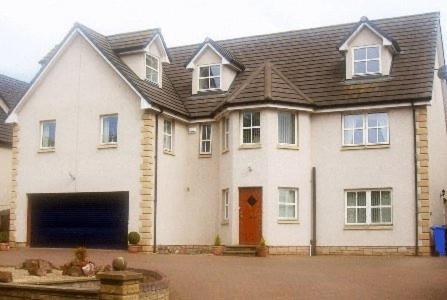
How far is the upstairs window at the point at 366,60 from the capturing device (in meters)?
28.6

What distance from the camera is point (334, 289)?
15578mm

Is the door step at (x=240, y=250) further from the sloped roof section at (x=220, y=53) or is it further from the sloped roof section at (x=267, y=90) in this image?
the sloped roof section at (x=220, y=53)

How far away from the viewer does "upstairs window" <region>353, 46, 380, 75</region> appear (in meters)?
28.6

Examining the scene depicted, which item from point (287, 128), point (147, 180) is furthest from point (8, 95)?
point (287, 128)

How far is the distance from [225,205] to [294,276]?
10933 millimetres

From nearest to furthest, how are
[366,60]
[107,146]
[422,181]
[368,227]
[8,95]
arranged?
[422,181], [368,227], [107,146], [366,60], [8,95]

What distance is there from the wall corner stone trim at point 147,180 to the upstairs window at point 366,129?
26.4ft

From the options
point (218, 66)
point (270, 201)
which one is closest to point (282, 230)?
point (270, 201)

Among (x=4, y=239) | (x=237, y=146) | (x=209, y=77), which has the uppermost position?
(x=209, y=77)

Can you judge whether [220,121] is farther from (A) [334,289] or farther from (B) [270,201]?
(A) [334,289]

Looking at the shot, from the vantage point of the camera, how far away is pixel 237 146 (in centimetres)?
2798

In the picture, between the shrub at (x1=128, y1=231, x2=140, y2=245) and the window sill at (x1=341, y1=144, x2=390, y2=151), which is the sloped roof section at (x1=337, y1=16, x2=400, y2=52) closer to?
the window sill at (x1=341, y1=144, x2=390, y2=151)

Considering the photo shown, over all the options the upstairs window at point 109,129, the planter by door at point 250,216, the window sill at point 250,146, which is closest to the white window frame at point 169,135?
the upstairs window at point 109,129

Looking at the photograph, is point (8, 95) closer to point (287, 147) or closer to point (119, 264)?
point (287, 147)
